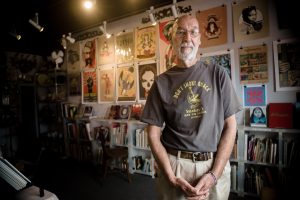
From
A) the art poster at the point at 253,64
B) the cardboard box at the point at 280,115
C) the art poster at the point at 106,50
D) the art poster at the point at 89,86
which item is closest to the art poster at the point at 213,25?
the art poster at the point at 253,64

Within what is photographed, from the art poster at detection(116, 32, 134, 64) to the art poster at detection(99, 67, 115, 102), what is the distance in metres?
0.35

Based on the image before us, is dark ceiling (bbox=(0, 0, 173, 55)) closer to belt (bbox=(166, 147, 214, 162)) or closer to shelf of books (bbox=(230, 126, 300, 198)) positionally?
shelf of books (bbox=(230, 126, 300, 198))

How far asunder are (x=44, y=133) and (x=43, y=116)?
534 millimetres

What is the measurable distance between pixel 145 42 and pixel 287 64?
96.6 inches

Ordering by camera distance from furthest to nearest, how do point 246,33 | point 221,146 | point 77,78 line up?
1. point 77,78
2. point 246,33
3. point 221,146

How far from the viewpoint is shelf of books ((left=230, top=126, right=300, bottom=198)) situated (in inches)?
107

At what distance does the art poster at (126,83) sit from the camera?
444 centimetres

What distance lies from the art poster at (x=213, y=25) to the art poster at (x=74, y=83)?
3.37 m

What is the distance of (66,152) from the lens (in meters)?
5.59

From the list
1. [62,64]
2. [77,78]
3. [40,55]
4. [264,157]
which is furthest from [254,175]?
[40,55]

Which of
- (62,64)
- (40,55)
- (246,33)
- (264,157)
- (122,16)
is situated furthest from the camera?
(40,55)

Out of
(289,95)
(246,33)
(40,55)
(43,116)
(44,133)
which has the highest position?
(40,55)

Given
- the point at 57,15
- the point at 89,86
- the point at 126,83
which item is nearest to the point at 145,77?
the point at 126,83

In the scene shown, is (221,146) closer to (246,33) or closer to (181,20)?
(181,20)
